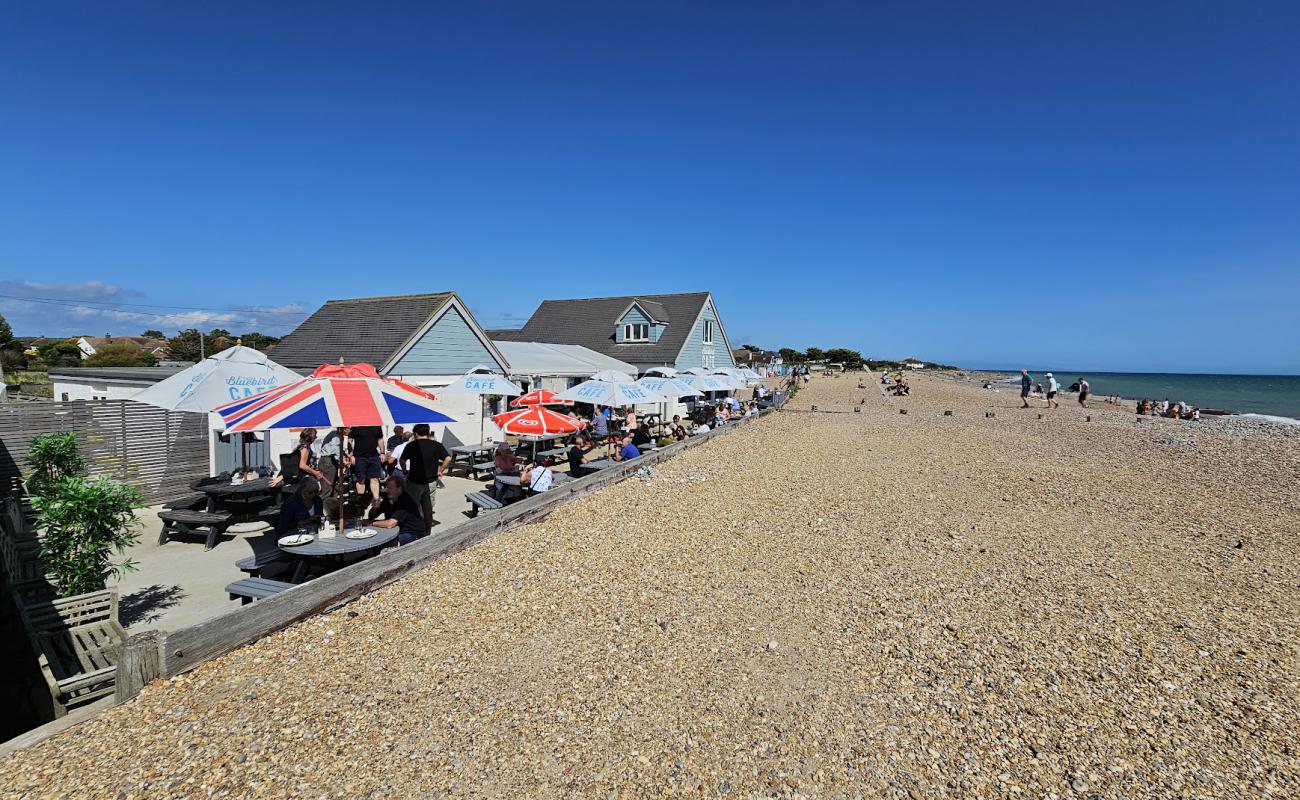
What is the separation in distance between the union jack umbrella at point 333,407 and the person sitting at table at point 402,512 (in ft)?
4.06

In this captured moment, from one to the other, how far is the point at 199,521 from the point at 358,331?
9.95m

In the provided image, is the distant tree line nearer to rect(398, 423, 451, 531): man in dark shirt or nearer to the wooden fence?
the wooden fence

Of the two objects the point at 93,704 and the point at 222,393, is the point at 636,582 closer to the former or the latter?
the point at 93,704

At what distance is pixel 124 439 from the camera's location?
988 cm

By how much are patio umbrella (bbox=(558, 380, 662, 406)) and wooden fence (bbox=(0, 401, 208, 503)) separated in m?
8.57

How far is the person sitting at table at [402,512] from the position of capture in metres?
7.49

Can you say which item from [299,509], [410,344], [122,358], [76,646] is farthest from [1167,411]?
[122,358]

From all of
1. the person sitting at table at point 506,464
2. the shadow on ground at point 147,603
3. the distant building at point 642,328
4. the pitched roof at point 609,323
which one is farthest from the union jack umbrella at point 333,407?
the pitched roof at point 609,323

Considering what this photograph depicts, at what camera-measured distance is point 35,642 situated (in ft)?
14.4

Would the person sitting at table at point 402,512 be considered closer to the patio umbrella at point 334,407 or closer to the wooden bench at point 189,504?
the patio umbrella at point 334,407

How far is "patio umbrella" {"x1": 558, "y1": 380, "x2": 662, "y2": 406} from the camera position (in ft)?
51.9

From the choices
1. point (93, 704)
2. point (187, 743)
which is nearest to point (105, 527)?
point (93, 704)

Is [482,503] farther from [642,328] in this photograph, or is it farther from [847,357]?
[847,357]

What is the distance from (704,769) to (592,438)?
1448 cm
